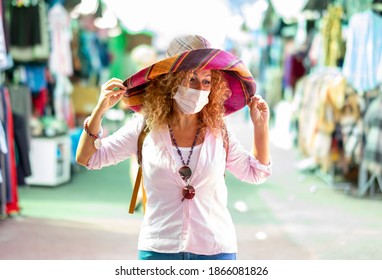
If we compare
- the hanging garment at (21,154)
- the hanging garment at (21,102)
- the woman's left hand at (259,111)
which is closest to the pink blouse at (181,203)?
the woman's left hand at (259,111)

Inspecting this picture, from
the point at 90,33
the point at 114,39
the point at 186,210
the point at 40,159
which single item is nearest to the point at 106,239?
the point at 40,159

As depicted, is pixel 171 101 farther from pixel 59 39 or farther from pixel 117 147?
pixel 59 39

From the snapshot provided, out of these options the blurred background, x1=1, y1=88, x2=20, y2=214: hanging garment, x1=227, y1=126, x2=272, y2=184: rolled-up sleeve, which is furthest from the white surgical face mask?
x1=1, y1=88, x2=20, y2=214: hanging garment

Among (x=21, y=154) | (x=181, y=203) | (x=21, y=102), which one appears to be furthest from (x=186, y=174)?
(x=21, y=102)

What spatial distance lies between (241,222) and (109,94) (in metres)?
2.75

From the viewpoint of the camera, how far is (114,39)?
412 inches

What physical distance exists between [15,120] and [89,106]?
2.54 m

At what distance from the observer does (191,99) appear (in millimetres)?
1648

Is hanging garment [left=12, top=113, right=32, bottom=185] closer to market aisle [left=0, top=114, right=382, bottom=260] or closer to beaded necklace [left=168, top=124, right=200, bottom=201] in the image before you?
market aisle [left=0, top=114, right=382, bottom=260]

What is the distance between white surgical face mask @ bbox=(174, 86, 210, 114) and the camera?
1.65m

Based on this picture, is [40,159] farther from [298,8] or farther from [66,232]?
[298,8]

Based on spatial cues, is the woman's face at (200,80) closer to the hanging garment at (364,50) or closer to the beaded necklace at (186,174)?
the beaded necklace at (186,174)

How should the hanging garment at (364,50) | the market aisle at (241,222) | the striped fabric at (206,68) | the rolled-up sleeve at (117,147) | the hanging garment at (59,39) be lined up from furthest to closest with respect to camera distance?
the hanging garment at (59,39) → the hanging garment at (364,50) → the market aisle at (241,222) → the rolled-up sleeve at (117,147) → the striped fabric at (206,68)

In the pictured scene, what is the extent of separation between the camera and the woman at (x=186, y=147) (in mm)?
1630
